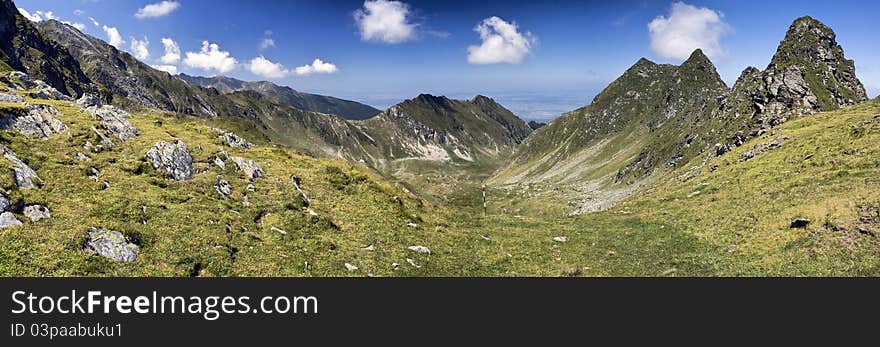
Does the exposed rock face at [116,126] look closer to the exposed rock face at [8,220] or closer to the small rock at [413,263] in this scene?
the exposed rock face at [8,220]

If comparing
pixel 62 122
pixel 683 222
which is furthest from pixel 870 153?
pixel 62 122

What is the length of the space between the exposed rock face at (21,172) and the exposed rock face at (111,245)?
734 cm

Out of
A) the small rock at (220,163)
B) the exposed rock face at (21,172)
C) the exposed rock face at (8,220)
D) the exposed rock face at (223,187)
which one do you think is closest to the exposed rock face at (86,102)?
the small rock at (220,163)

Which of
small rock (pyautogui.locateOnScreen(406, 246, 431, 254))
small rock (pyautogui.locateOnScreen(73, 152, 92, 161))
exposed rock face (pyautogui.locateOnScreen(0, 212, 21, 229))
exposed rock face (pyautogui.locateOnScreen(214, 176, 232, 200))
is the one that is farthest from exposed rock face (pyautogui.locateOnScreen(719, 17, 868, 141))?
exposed rock face (pyautogui.locateOnScreen(0, 212, 21, 229))

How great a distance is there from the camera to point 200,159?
3928cm

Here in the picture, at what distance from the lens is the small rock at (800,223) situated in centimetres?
2951

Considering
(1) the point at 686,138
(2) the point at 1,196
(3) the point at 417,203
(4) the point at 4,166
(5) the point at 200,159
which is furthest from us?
(1) the point at 686,138

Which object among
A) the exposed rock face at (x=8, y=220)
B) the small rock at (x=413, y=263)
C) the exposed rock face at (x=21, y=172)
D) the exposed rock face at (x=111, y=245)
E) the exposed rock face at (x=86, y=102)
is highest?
the exposed rock face at (x=86, y=102)

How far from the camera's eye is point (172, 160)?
118ft

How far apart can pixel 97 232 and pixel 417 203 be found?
27980mm

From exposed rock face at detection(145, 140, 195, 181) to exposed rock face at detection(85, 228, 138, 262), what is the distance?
561 inches

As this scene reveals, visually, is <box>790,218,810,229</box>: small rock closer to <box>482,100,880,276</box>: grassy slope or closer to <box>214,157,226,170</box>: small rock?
<box>482,100,880,276</box>: grassy slope

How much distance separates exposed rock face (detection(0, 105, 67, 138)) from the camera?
32875 millimetres

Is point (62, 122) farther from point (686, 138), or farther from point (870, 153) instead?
point (686, 138)
